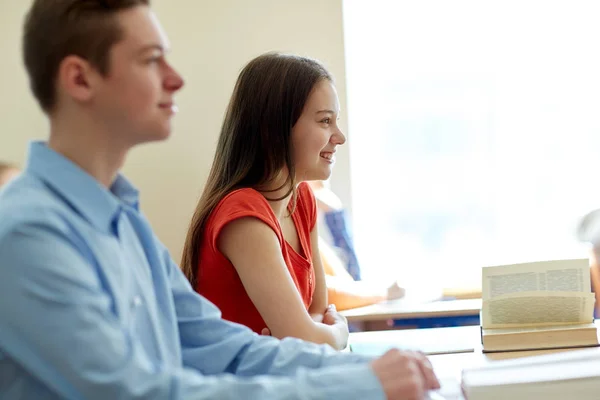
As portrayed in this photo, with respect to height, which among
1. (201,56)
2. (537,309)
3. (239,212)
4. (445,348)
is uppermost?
(201,56)

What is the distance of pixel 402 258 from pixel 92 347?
3.75m

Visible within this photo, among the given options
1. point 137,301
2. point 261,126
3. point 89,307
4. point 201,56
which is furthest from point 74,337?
point 201,56

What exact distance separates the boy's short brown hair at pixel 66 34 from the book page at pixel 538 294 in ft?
3.33

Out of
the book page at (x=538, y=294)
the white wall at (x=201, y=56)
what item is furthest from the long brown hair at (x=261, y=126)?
the white wall at (x=201, y=56)

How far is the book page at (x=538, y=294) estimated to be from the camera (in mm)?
1718

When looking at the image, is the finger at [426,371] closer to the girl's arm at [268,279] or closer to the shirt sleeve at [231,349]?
the shirt sleeve at [231,349]

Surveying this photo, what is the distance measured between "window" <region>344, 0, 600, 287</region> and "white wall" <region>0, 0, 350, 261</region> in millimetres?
260

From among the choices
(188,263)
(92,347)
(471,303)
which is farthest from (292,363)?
(471,303)

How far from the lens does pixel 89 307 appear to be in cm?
88

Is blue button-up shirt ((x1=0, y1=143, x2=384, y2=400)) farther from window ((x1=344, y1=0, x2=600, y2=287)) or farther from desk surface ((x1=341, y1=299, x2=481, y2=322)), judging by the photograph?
window ((x1=344, y1=0, x2=600, y2=287))

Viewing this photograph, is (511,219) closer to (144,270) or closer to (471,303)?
(471,303)

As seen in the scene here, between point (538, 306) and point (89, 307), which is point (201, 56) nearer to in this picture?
point (538, 306)

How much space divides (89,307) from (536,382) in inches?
29.3

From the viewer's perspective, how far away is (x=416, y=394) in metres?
1.02
